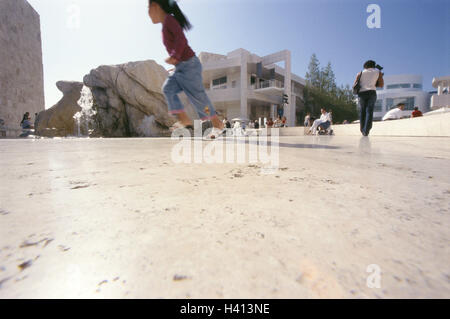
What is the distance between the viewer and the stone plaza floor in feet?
0.90

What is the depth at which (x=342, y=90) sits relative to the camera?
88.4ft

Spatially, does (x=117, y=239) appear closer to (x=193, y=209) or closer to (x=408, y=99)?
(x=193, y=209)

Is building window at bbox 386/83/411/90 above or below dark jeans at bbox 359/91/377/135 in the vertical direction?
above

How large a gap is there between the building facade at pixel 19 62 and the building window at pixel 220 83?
55.8ft

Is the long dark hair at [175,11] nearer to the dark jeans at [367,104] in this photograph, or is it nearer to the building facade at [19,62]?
the dark jeans at [367,104]

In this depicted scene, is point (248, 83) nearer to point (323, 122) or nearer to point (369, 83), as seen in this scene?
point (323, 122)

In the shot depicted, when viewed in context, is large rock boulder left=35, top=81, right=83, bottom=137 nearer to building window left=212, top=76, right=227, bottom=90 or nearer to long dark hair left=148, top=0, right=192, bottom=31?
building window left=212, top=76, right=227, bottom=90

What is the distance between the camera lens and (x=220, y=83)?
2264 cm

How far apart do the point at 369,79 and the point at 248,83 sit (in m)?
17.7

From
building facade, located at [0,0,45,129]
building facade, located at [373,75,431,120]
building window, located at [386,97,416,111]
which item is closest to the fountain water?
building facade, located at [0,0,45,129]

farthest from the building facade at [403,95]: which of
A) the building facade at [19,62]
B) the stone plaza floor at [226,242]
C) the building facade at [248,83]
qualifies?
the building facade at [19,62]

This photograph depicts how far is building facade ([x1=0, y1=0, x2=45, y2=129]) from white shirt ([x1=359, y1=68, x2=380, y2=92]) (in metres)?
23.1

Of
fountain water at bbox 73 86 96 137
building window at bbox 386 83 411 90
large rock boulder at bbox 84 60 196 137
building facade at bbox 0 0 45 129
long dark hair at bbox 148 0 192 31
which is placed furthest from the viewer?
building window at bbox 386 83 411 90
